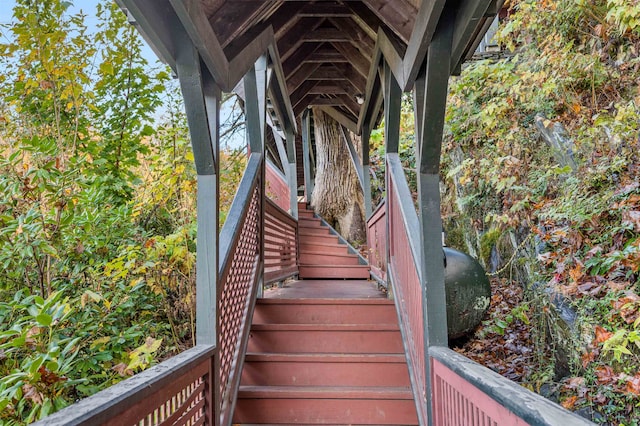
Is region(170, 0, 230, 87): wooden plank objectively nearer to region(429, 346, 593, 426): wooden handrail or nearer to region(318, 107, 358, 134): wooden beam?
region(429, 346, 593, 426): wooden handrail

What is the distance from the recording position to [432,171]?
7.82ft

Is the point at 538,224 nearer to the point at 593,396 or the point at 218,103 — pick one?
the point at 593,396

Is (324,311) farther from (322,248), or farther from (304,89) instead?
(304,89)

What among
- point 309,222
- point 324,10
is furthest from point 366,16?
point 309,222

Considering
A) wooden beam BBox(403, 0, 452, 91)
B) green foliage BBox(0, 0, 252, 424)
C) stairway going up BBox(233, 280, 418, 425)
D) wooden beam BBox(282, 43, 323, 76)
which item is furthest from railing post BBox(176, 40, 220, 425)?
wooden beam BBox(282, 43, 323, 76)

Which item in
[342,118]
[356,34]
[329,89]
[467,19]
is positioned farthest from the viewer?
[342,118]

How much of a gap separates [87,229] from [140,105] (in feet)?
5.09

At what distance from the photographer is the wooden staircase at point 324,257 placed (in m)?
6.24

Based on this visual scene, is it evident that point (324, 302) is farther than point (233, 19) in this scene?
Yes

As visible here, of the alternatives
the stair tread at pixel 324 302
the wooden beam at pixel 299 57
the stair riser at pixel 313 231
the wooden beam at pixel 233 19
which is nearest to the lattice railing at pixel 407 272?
the stair tread at pixel 324 302

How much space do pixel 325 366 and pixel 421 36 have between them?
2.23 metres

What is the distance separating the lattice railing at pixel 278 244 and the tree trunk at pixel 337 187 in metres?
1.84

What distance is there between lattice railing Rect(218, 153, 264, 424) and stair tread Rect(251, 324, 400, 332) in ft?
0.61

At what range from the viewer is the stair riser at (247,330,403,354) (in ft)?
10.3
